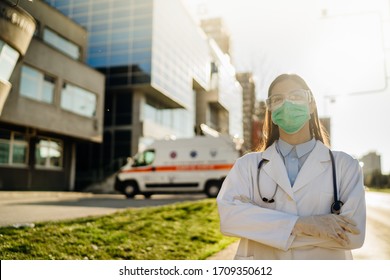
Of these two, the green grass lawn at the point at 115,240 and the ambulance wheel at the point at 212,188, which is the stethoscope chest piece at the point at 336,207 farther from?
the ambulance wheel at the point at 212,188

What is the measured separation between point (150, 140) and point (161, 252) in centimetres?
873

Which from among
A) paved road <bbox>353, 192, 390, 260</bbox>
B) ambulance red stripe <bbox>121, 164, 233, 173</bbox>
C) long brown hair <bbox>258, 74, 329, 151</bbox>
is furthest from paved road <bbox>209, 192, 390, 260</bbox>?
ambulance red stripe <bbox>121, 164, 233, 173</bbox>

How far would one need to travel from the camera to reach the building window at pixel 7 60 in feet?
12.8

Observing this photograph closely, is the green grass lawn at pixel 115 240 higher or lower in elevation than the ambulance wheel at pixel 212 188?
lower

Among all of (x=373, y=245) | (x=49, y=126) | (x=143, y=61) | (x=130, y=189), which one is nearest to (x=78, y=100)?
(x=49, y=126)

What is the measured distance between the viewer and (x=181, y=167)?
39.2 ft

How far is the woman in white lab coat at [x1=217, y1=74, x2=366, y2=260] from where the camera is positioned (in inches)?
60.9

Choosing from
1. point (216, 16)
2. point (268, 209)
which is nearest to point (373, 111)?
point (216, 16)

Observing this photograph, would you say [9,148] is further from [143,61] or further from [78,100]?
[78,100]

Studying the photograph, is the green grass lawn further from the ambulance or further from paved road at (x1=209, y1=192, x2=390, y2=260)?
the ambulance

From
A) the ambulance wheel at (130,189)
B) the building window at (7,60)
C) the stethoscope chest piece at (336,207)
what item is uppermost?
the building window at (7,60)

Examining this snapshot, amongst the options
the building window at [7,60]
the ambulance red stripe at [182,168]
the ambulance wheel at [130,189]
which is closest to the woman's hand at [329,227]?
the building window at [7,60]

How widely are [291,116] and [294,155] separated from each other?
176 mm

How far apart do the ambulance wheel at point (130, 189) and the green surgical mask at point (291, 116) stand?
1126cm
